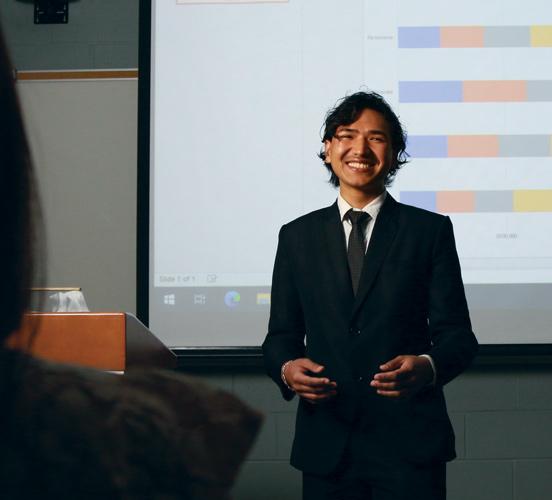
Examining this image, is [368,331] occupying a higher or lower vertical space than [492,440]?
higher

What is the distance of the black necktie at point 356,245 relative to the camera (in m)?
1.28

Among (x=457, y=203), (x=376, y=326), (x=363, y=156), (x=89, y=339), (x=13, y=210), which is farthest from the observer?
(x=457, y=203)

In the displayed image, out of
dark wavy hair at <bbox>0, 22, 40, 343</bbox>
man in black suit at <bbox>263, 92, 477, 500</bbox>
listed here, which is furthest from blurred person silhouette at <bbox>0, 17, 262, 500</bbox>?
man in black suit at <bbox>263, 92, 477, 500</bbox>

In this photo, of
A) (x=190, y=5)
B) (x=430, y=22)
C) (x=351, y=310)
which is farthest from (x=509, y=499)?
(x=190, y=5)

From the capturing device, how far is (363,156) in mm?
1319

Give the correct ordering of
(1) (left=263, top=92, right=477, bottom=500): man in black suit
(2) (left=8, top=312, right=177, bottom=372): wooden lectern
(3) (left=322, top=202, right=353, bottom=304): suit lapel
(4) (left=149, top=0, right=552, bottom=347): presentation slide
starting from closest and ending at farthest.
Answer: (2) (left=8, top=312, right=177, bottom=372): wooden lectern, (1) (left=263, top=92, right=477, bottom=500): man in black suit, (3) (left=322, top=202, right=353, bottom=304): suit lapel, (4) (left=149, top=0, right=552, bottom=347): presentation slide

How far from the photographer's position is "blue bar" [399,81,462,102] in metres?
2.05

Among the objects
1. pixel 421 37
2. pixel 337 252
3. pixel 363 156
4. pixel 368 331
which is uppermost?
pixel 421 37

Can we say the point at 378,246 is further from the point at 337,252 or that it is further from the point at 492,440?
the point at 492,440

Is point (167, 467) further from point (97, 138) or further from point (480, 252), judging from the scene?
point (97, 138)

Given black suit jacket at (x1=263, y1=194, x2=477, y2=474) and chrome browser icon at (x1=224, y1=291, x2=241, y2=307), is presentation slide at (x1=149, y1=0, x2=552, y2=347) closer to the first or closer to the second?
chrome browser icon at (x1=224, y1=291, x2=241, y2=307)

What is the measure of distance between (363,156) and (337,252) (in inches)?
9.4

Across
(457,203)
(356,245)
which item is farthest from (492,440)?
(356,245)

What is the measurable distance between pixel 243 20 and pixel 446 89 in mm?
801
